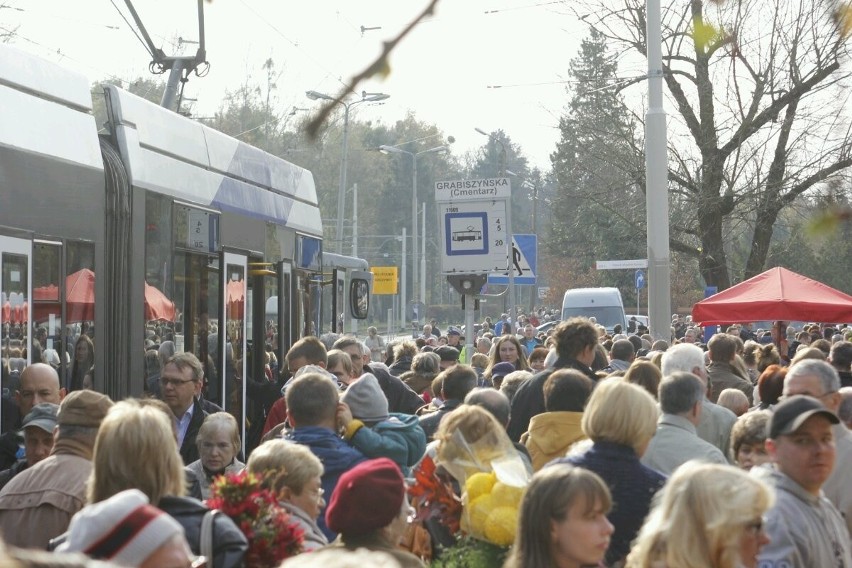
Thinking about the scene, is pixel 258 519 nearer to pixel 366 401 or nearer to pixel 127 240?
pixel 366 401

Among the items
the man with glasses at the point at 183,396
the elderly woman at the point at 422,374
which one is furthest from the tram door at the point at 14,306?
the elderly woman at the point at 422,374

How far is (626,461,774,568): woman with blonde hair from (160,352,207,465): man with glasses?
453 cm

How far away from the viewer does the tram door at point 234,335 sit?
10977 mm

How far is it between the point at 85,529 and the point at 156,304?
20.9 feet

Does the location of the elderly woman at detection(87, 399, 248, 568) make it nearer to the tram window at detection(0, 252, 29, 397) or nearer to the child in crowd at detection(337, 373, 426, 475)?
the child in crowd at detection(337, 373, 426, 475)

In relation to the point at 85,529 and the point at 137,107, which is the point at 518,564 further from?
the point at 137,107

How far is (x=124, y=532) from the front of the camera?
129 inches

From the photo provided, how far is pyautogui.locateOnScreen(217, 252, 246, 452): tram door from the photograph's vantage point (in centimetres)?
1098

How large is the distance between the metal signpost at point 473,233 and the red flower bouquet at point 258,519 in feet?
Result: 30.5

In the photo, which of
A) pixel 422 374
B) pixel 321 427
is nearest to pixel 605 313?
pixel 422 374

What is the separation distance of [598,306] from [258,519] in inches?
1302

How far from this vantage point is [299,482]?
16.8ft

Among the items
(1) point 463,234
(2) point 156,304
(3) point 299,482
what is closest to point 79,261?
(2) point 156,304

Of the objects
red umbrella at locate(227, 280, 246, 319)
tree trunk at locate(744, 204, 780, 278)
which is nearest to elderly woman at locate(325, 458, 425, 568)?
red umbrella at locate(227, 280, 246, 319)
